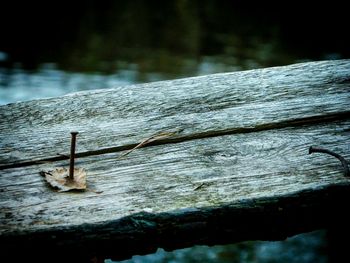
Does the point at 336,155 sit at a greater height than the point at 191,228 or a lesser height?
greater

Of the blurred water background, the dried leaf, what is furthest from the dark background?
the dried leaf

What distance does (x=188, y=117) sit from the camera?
1.42 meters

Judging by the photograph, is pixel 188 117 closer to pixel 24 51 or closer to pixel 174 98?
pixel 174 98

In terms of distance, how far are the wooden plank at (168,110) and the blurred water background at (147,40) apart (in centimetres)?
415

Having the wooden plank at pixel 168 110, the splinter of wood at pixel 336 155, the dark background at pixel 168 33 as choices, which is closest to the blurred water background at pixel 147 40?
the dark background at pixel 168 33

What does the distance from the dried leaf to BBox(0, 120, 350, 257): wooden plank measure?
0.02 meters

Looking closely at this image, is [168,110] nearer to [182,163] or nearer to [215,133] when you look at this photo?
[215,133]

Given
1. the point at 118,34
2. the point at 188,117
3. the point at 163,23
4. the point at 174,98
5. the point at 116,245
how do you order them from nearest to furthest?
the point at 116,245, the point at 188,117, the point at 174,98, the point at 118,34, the point at 163,23

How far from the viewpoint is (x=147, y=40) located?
771cm

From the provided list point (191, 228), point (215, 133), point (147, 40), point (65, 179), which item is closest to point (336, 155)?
point (215, 133)

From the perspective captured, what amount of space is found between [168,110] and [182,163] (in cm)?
35

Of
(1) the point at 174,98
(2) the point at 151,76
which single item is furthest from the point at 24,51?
(1) the point at 174,98

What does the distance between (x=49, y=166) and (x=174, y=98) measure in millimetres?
579

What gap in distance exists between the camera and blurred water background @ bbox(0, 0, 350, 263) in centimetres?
610
